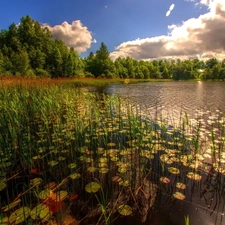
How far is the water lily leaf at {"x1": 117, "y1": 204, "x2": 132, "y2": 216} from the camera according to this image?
2.07m

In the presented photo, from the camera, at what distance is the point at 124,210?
2.11 m

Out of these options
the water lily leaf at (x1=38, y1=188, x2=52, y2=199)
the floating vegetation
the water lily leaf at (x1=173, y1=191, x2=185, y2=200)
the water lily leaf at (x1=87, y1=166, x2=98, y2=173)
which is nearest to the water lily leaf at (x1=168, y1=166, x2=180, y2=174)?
the floating vegetation

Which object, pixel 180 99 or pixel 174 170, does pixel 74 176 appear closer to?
pixel 174 170

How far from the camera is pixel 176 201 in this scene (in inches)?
92.9

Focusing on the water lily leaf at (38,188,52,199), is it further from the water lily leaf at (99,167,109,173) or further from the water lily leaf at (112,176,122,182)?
the water lily leaf at (112,176,122,182)

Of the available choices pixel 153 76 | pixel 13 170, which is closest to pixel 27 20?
pixel 13 170

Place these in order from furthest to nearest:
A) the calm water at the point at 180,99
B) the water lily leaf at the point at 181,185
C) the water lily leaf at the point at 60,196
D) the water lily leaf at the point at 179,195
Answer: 1. the calm water at the point at 180,99
2. the water lily leaf at the point at 181,185
3. the water lily leaf at the point at 179,195
4. the water lily leaf at the point at 60,196

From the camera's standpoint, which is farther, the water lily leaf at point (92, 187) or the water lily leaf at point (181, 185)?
the water lily leaf at point (181, 185)

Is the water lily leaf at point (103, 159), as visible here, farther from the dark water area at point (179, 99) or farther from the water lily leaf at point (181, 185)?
the dark water area at point (179, 99)

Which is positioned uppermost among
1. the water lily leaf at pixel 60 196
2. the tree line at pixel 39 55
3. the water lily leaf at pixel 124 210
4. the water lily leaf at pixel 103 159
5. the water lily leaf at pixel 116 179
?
the tree line at pixel 39 55

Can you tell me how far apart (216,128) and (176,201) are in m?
3.66

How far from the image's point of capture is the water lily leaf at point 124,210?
2068mm

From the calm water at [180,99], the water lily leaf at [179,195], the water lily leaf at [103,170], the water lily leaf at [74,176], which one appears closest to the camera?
the water lily leaf at [179,195]

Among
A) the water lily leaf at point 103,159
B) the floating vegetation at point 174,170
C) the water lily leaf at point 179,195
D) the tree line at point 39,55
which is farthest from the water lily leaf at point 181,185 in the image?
the tree line at point 39,55
